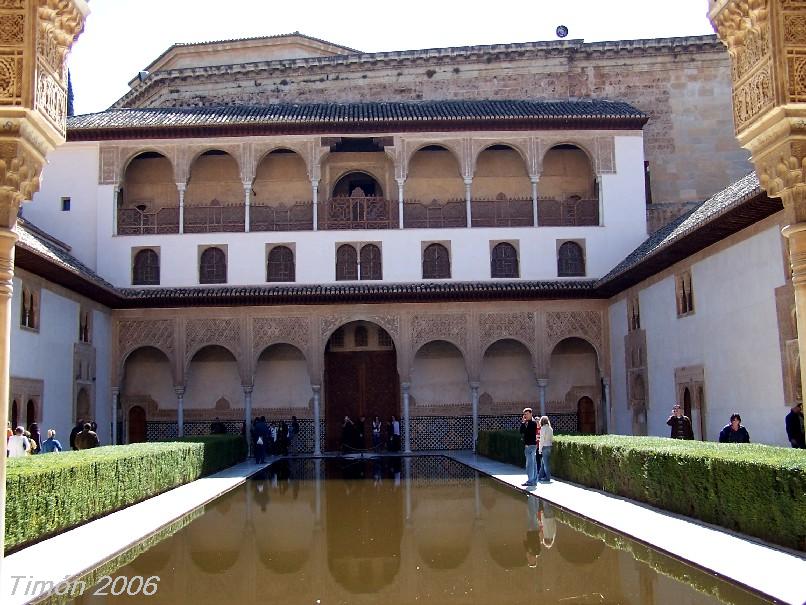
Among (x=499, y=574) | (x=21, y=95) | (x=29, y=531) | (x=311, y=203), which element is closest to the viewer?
(x=21, y=95)

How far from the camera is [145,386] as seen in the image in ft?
91.5

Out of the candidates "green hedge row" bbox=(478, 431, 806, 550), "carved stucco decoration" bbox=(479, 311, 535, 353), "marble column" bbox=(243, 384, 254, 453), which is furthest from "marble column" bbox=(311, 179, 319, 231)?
"green hedge row" bbox=(478, 431, 806, 550)

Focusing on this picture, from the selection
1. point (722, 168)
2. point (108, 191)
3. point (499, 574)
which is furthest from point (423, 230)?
point (499, 574)

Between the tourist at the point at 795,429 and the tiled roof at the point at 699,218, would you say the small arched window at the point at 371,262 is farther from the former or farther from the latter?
the tourist at the point at 795,429

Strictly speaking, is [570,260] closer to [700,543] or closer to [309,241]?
[309,241]

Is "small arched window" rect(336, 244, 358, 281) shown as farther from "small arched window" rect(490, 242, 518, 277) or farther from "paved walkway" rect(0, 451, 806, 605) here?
"paved walkway" rect(0, 451, 806, 605)

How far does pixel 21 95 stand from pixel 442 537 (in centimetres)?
633

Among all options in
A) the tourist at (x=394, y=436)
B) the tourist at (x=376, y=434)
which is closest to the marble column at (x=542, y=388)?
the tourist at (x=394, y=436)

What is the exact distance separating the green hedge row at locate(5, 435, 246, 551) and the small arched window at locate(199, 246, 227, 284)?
9387 millimetres

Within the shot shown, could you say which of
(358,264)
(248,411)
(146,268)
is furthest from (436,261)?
(146,268)

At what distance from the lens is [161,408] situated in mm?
27750

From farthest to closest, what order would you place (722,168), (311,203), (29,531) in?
1. (722,168)
2. (311,203)
3. (29,531)

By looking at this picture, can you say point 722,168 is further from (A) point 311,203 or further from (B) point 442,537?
(B) point 442,537

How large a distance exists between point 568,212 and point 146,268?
1267cm
